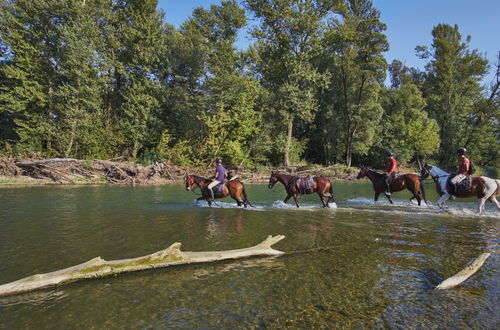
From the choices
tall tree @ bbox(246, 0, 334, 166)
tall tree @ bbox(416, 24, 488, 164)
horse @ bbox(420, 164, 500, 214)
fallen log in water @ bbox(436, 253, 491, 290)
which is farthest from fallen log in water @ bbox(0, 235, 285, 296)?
tall tree @ bbox(416, 24, 488, 164)

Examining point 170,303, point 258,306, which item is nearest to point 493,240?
point 258,306

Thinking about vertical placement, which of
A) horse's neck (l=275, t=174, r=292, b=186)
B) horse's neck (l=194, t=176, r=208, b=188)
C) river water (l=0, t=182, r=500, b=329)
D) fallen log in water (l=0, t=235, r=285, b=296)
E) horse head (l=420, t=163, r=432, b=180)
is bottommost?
river water (l=0, t=182, r=500, b=329)

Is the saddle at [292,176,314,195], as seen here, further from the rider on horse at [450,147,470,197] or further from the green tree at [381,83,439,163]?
the green tree at [381,83,439,163]

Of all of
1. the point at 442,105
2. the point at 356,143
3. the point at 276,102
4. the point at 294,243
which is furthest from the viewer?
the point at 442,105

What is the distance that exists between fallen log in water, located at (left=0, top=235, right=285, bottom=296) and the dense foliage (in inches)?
1176

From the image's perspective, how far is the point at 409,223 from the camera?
1161 centimetres

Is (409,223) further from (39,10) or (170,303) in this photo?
(39,10)

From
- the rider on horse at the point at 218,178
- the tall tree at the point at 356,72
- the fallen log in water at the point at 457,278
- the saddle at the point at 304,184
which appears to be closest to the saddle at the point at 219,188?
the rider on horse at the point at 218,178

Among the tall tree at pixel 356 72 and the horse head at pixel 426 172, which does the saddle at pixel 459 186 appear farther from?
the tall tree at pixel 356 72

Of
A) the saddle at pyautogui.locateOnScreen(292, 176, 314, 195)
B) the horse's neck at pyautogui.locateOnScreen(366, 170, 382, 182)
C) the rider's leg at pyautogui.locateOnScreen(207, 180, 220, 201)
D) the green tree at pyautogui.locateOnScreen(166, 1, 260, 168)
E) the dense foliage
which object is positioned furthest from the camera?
the green tree at pyautogui.locateOnScreen(166, 1, 260, 168)

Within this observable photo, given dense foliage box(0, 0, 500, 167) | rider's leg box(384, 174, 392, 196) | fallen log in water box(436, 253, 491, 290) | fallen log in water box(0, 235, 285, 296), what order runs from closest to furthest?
fallen log in water box(0, 235, 285, 296), fallen log in water box(436, 253, 491, 290), rider's leg box(384, 174, 392, 196), dense foliage box(0, 0, 500, 167)

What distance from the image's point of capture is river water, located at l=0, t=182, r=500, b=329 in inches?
179

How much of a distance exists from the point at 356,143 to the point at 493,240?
39.2 metres

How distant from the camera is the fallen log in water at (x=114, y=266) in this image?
4973mm
